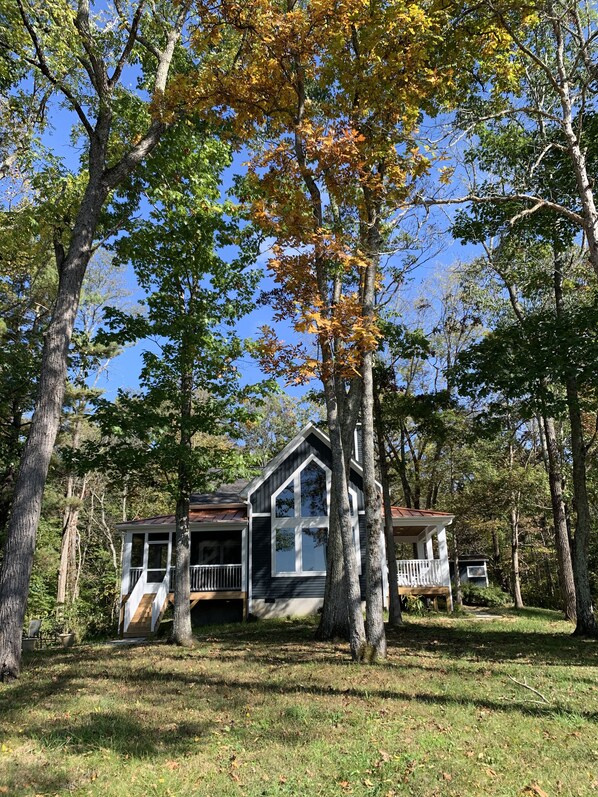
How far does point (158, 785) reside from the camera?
3852 mm

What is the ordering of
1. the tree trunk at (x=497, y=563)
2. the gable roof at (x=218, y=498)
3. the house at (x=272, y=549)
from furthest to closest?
1. the tree trunk at (x=497, y=563)
2. the gable roof at (x=218, y=498)
3. the house at (x=272, y=549)

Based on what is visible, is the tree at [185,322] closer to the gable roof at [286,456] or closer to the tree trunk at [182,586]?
the tree trunk at [182,586]

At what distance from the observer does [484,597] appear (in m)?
22.0

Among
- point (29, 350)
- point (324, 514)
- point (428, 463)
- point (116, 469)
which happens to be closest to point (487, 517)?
point (428, 463)

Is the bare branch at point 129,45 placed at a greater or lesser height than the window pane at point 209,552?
greater

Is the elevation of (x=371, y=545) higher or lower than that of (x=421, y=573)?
higher

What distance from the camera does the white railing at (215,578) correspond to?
55.7 ft

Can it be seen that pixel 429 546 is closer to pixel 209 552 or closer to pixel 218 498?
pixel 209 552

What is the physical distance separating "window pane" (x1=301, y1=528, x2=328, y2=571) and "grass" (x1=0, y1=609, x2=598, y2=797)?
789cm

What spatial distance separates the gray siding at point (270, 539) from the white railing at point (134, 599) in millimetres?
3533

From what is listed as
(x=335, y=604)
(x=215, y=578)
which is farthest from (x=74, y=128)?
(x=215, y=578)

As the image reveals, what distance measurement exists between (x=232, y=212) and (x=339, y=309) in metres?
5.11

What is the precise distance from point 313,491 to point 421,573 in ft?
14.5

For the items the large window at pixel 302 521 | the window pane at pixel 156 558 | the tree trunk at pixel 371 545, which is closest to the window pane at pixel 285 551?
the large window at pixel 302 521
